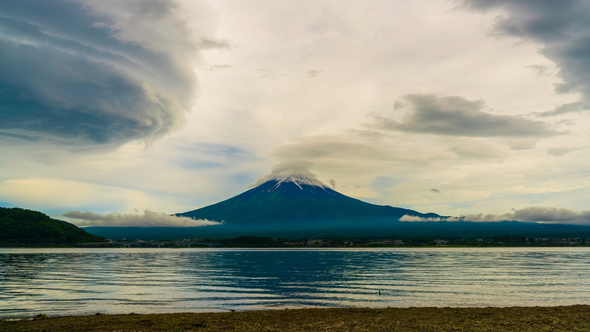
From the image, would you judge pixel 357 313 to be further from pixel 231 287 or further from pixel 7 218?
pixel 7 218

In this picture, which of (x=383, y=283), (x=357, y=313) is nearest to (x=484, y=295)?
(x=383, y=283)

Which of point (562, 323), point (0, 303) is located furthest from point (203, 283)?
point (562, 323)

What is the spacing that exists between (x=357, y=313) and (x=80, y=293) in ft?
98.2

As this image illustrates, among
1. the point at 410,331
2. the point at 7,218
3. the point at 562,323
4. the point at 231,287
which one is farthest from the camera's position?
the point at 7,218

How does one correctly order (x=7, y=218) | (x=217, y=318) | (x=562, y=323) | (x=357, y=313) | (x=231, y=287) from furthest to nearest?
(x=7, y=218) < (x=231, y=287) < (x=357, y=313) < (x=217, y=318) < (x=562, y=323)

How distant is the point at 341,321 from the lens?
24359 mm

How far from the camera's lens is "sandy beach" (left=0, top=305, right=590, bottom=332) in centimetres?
2189

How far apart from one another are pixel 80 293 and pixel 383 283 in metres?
34.8

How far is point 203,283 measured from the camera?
49938mm

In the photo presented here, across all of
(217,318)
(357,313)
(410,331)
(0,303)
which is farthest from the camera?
(0,303)

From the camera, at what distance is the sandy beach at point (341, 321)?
21.9 m

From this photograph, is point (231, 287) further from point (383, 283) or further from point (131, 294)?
point (383, 283)

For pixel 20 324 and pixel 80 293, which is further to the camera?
pixel 80 293

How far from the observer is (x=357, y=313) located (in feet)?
89.4
